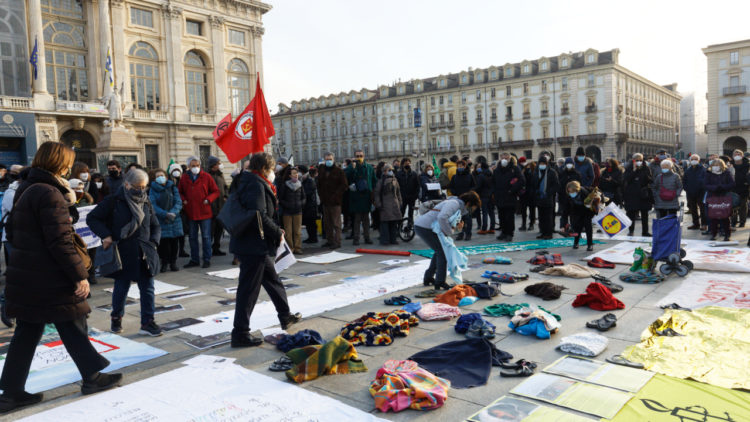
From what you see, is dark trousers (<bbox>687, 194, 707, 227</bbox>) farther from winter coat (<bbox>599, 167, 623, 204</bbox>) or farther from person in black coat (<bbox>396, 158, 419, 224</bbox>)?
person in black coat (<bbox>396, 158, 419, 224</bbox>)

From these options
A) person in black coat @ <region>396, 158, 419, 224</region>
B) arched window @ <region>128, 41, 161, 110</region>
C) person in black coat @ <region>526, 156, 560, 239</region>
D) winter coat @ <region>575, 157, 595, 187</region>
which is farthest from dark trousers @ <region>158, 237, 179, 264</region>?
arched window @ <region>128, 41, 161, 110</region>

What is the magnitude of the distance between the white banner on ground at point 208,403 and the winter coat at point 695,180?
37.8 ft

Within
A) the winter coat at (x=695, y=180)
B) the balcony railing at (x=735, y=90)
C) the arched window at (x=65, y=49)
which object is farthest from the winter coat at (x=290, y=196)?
the balcony railing at (x=735, y=90)

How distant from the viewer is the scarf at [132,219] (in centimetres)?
522

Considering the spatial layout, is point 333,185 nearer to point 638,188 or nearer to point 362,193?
point 362,193

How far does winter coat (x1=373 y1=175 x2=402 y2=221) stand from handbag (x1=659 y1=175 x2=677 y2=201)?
533cm

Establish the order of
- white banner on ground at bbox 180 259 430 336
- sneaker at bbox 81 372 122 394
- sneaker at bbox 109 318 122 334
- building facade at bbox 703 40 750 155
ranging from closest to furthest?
sneaker at bbox 81 372 122 394
sneaker at bbox 109 318 122 334
white banner on ground at bbox 180 259 430 336
building facade at bbox 703 40 750 155

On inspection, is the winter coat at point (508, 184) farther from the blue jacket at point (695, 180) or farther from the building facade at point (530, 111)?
the building facade at point (530, 111)

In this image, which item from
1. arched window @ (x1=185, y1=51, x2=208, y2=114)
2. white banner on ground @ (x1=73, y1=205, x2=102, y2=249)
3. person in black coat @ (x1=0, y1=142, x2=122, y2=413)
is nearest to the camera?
person in black coat @ (x1=0, y1=142, x2=122, y2=413)

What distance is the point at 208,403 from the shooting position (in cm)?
361

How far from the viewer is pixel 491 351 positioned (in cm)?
430

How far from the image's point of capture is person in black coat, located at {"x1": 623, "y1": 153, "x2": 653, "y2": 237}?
11258 mm

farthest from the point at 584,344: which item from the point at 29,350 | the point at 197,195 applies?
the point at 197,195

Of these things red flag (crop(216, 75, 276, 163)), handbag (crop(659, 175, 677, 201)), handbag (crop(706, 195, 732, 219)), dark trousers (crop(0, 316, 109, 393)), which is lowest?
dark trousers (crop(0, 316, 109, 393))
